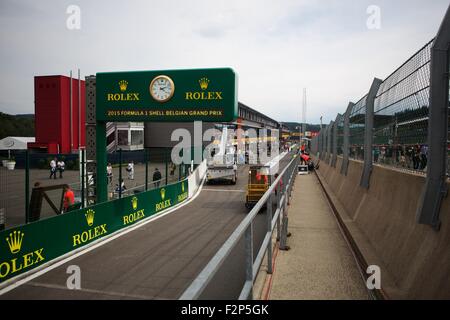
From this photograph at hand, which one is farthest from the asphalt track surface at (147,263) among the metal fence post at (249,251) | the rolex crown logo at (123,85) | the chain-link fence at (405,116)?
the rolex crown logo at (123,85)

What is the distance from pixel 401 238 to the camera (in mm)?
4828

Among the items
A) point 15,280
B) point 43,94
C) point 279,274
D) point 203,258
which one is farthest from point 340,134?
point 43,94

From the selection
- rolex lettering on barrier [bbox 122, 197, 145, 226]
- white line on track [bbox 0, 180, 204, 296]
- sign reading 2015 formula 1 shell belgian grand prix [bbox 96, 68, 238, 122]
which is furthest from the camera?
rolex lettering on barrier [bbox 122, 197, 145, 226]

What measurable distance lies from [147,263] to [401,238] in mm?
5542

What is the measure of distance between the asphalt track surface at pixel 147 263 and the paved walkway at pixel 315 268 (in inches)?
66.0

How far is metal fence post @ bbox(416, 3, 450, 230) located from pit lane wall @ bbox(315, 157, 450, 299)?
0.14 m

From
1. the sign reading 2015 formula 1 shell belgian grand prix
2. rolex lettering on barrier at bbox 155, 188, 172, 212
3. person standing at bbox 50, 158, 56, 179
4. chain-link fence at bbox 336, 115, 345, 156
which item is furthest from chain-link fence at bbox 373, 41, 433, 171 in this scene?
person standing at bbox 50, 158, 56, 179

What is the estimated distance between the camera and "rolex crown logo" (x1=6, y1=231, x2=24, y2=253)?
294 inches

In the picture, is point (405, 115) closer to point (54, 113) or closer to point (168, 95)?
point (168, 95)

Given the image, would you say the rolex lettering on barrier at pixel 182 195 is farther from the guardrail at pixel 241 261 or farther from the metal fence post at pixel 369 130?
the metal fence post at pixel 369 130

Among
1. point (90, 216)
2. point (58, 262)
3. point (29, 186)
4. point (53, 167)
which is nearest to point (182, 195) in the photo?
point (53, 167)

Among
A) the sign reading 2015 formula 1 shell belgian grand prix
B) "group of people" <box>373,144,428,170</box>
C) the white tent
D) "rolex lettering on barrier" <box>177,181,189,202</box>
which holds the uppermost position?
the sign reading 2015 formula 1 shell belgian grand prix

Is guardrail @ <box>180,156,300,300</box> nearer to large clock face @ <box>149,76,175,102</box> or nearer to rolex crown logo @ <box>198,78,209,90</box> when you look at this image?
rolex crown logo @ <box>198,78,209,90</box>

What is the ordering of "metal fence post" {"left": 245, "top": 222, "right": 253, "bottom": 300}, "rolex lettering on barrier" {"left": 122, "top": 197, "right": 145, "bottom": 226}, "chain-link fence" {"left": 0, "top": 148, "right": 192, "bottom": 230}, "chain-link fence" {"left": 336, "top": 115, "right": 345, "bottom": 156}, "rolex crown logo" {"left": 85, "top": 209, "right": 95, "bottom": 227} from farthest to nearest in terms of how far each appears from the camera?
"chain-link fence" {"left": 336, "top": 115, "right": 345, "bottom": 156} < "rolex lettering on barrier" {"left": 122, "top": 197, "right": 145, "bottom": 226} < "chain-link fence" {"left": 0, "top": 148, "right": 192, "bottom": 230} < "rolex crown logo" {"left": 85, "top": 209, "right": 95, "bottom": 227} < "metal fence post" {"left": 245, "top": 222, "right": 253, "bottom": 300}
